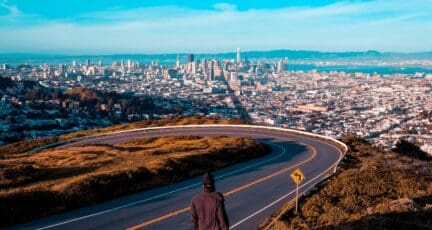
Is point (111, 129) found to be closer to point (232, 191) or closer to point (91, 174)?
point (91, 174)

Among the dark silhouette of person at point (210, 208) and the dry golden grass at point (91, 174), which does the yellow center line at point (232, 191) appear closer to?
the dry golden grass at point (91, 174)

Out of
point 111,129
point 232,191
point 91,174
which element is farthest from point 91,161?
point 111,129

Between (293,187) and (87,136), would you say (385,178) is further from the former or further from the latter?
(87,136)

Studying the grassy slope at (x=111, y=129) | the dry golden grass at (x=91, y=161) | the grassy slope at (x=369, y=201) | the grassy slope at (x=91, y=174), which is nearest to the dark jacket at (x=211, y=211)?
the grassy slope at (x=369, y=201)

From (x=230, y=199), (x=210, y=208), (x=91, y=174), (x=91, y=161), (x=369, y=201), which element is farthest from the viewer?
(x=91, y=161)

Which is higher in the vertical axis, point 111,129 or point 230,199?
point 230,199

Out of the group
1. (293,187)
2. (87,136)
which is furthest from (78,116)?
(293,187)
